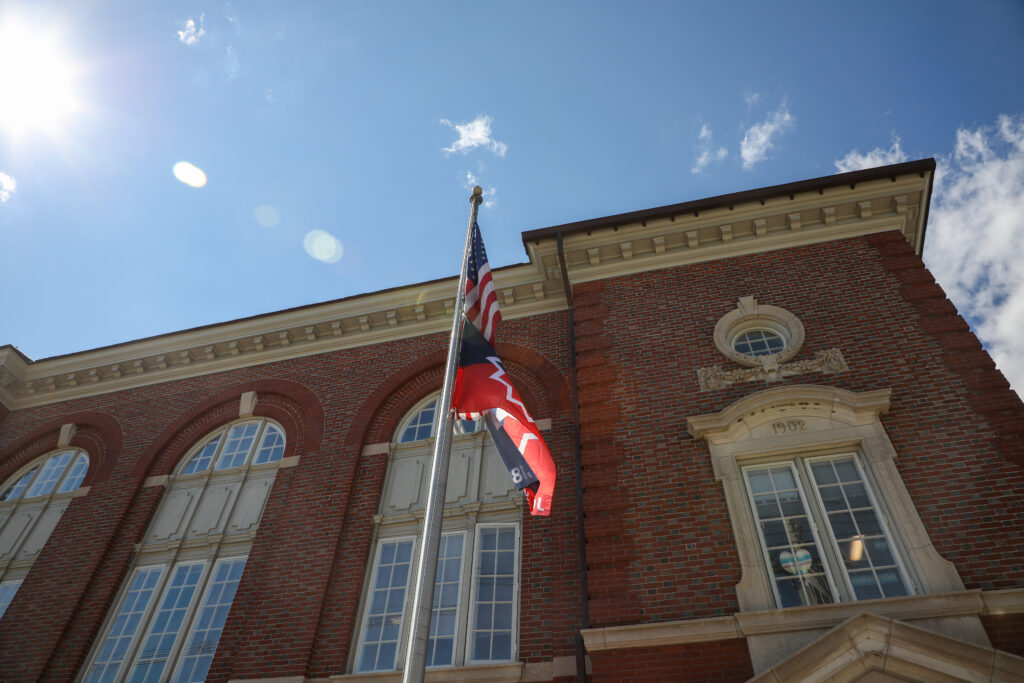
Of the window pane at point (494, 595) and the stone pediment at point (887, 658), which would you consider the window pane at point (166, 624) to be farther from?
the stone pediment at point (887, 658)

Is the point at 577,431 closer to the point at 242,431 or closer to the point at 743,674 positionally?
the point at 743,674

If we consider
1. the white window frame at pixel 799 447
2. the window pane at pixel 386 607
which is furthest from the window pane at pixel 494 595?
the white window frame at pixel 799 447

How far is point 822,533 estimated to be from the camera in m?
8.55

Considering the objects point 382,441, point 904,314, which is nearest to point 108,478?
point 382,441

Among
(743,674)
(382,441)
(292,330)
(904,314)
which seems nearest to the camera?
(743,674)

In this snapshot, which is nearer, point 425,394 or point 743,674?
point 743,674

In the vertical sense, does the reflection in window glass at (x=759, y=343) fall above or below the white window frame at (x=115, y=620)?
above

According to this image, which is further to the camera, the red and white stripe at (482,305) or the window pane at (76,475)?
the window pane at (76,475)

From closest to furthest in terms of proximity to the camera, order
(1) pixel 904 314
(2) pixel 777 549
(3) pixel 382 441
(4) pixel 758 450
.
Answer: (2) pixel 777 549 → (4) pixel 758 450 → (1) pixel 904 314 → (3) pixel 382 441

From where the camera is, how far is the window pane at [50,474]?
14.5 m

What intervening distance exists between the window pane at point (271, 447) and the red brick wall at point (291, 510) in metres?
0.32

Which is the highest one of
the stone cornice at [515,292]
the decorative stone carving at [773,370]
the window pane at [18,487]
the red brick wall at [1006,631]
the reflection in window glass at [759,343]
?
the stone cornice at [515,292]

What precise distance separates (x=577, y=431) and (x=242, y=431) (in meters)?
7.51

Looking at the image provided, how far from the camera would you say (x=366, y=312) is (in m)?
14.6
